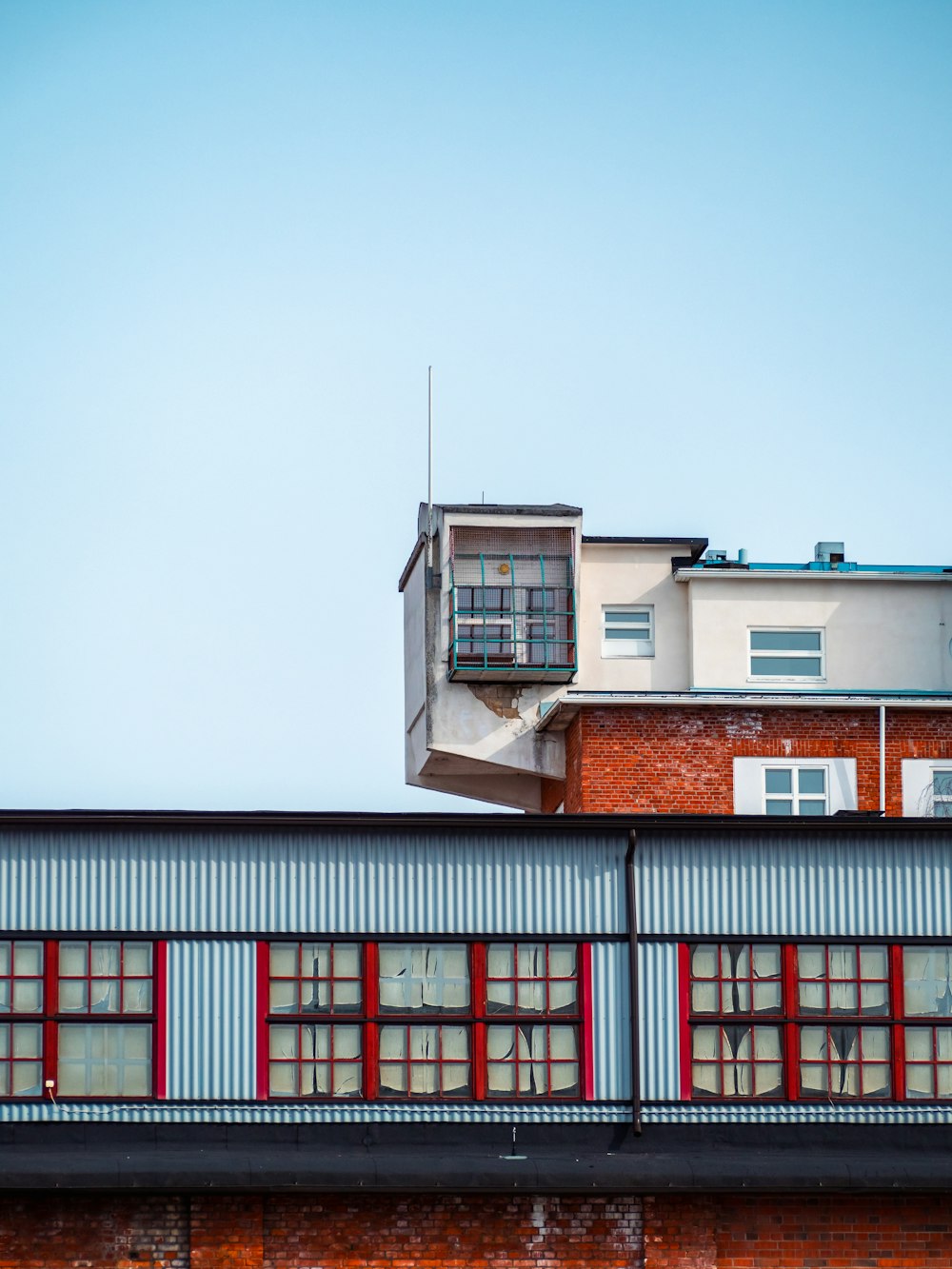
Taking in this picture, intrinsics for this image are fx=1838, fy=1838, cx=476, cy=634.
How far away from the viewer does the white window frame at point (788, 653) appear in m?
42.8

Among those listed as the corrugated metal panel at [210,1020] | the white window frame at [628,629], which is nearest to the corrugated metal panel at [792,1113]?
the corrugated metal panel at [210,1020]

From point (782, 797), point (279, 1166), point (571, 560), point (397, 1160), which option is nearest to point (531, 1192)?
point (397, 1160)

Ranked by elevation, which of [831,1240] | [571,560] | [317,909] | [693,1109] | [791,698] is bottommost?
[831,1240]

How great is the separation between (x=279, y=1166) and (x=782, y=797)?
63.5 feet

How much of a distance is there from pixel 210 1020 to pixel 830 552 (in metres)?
25.7

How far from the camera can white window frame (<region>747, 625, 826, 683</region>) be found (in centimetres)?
4278

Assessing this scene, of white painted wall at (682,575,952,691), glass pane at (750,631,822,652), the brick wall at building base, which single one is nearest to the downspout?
the brick wall at building base

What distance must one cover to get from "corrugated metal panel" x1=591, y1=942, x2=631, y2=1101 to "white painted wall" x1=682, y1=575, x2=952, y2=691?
20.7 m

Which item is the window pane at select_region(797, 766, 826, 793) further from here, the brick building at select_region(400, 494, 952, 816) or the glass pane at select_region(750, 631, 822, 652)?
the glass pane at select_region(750, 631, 822, 652)

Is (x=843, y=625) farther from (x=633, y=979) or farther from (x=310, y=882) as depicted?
(x=310, y=882)

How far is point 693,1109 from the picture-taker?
22094mm

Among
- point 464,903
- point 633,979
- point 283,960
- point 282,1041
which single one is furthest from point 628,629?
point 282,1041

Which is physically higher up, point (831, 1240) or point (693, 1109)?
point (693, 1109)

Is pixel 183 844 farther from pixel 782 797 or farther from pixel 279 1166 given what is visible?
pixel 782 797
